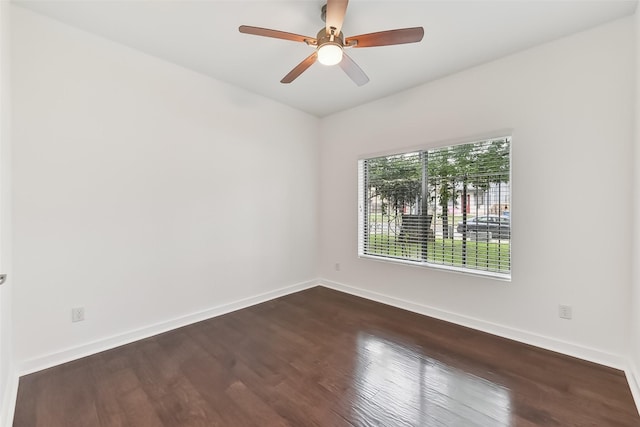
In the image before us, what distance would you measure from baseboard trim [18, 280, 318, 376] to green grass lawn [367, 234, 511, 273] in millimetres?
1653

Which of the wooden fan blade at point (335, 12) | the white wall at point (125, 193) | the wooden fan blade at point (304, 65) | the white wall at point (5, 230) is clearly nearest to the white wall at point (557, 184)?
the wooden fan blade at point (304, 65)

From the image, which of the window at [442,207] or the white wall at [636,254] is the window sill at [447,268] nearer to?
the window at [442,207]

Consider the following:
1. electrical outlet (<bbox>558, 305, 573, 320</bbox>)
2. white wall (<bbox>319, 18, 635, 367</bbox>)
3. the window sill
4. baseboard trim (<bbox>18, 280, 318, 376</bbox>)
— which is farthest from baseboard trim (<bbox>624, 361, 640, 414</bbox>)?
baseboard trim (<bbox>18, 280, 318, 376</bbox>)

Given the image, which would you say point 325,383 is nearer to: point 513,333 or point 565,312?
point 513,333

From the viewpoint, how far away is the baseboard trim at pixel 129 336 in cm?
208

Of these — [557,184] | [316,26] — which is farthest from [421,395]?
[316,26]

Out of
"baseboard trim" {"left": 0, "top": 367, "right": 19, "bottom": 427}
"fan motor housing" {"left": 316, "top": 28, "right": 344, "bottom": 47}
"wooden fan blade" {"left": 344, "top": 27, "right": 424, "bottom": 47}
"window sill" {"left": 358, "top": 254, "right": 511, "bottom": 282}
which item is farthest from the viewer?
"window sill" {"left": 358, "top": 254, "right": 511, "bottom": 282}

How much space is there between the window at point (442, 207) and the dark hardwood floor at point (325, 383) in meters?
0.84

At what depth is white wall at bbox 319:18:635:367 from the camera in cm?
212

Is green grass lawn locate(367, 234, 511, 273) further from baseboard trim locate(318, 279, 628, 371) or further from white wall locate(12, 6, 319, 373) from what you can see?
white wall locate(12, 6, 319, 373)

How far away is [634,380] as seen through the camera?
1.86 metres

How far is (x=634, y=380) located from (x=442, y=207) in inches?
75.3

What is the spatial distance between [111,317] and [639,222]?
13.9 ft

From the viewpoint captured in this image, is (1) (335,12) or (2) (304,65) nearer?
(1) (335,12)
